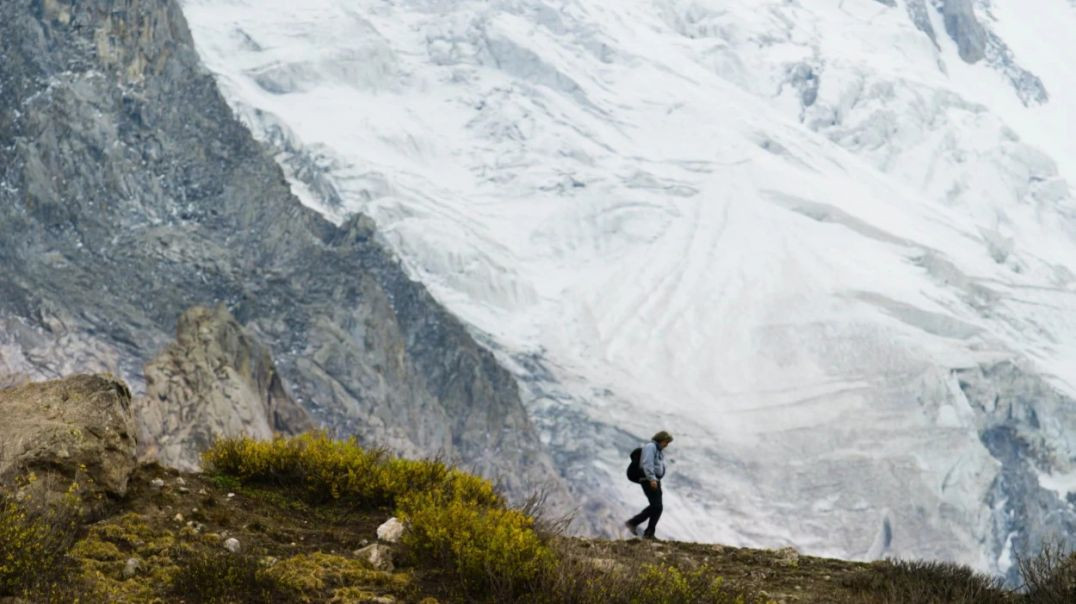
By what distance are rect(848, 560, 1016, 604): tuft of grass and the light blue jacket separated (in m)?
4.62

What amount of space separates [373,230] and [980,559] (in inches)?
4090

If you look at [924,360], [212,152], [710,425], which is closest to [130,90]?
[212,152]

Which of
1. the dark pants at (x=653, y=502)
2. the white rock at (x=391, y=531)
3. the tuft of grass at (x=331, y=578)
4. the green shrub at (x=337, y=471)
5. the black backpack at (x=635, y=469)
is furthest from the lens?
the black backpack at (x=635, y=469)

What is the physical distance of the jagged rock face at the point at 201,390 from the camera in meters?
102

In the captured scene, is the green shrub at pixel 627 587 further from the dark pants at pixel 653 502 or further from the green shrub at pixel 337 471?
the dark pants at pixel 653 502

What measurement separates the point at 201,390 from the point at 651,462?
97457mm

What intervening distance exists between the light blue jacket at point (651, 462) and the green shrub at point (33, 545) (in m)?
8.24

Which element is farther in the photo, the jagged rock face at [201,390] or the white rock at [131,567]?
the jagged rock face at [201,390]

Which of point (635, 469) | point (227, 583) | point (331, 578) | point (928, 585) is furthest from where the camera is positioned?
point (635, 469)

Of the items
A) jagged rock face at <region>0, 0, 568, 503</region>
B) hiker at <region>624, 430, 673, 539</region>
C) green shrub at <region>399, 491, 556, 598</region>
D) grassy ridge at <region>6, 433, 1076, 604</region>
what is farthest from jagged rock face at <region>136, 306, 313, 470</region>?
green shrub at <region>399, 491, 556, 598</region>

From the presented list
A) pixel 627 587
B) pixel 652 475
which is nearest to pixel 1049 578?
pixel 627 587

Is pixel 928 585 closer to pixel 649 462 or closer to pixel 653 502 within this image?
pixel 653 502

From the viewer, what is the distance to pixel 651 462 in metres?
15.2

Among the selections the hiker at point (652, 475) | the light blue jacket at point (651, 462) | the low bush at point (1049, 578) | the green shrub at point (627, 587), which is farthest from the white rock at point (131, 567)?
the light blue jacket at point (651, 462)
